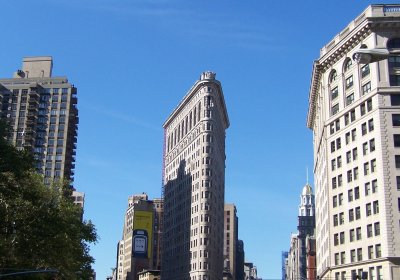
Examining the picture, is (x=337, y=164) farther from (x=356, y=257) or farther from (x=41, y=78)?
(x=41, y=78)

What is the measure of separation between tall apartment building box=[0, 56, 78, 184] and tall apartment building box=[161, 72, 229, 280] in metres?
36.1

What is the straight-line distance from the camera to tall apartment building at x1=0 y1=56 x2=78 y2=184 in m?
174

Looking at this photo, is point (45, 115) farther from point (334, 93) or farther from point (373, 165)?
point (373, 165)

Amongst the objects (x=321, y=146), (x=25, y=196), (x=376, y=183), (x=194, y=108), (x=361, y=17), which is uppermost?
(x=194, y=108)

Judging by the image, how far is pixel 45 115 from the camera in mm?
179125

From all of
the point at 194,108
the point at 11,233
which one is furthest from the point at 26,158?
the point at 194,108

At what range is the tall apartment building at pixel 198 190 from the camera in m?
163

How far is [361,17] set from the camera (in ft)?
275

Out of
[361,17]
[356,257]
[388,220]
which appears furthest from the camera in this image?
[361,17]

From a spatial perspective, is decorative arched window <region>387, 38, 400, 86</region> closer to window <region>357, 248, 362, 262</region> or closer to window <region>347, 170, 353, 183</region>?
window <region>347, 170, 353, 183</region>

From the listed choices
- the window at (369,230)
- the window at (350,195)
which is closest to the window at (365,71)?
the window at (350,195)

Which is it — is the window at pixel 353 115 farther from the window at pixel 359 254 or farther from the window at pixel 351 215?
the window at pixel 359 254

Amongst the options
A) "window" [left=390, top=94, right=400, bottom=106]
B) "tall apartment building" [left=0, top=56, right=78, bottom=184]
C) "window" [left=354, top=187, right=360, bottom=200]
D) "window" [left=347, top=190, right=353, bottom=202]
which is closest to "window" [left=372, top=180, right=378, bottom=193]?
"window" [left=354, top=187, right=360, bottom=200]

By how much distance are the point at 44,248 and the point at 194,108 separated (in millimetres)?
133447
